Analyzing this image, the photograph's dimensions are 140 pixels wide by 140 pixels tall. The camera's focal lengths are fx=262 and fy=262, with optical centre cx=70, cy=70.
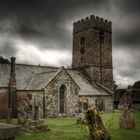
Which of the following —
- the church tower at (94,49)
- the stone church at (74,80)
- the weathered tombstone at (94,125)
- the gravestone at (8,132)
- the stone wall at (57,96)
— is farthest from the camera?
the church tower at (94,49)

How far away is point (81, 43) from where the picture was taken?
45781mm

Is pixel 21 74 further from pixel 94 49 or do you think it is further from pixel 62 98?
pixel 94 49

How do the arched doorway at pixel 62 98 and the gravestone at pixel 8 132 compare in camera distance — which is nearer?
the gravestone at pixel 8 132

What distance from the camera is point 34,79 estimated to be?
35.6m

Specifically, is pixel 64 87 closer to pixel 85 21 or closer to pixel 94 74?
pixel 94 74

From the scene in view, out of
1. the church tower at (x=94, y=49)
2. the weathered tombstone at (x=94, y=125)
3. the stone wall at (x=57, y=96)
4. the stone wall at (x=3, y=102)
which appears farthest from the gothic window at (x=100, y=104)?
the weathered tombstone at (x=94, y=125)

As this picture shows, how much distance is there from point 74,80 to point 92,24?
1225 centimetres

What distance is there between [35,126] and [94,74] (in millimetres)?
25828

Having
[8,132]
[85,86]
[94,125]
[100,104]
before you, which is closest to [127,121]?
[94,125]

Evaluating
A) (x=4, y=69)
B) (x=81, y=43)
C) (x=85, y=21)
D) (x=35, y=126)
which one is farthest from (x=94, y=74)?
(x=35, y=126)

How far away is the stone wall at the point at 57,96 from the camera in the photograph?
32.4 meters

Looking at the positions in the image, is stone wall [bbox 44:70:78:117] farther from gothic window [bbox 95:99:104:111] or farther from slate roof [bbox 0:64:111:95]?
gothic window [bbox 95:99:104:111]

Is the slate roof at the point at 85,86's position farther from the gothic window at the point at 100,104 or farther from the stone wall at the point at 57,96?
the stone wall at the point at 57,96

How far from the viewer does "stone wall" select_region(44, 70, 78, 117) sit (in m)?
32.4
